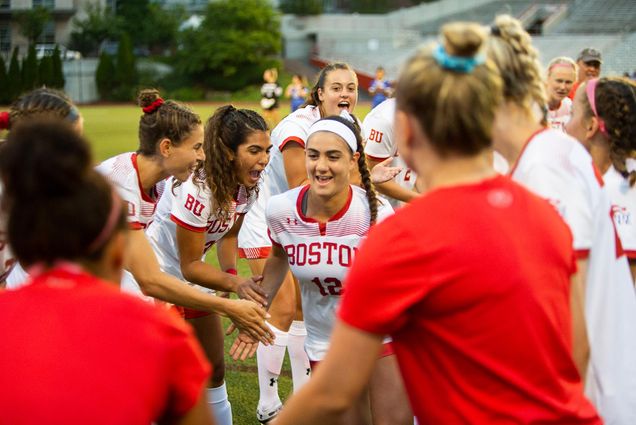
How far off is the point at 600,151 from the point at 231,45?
59.9 metres

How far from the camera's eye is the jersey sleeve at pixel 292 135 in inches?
253

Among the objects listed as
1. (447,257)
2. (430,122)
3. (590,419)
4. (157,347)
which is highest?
(430,122)

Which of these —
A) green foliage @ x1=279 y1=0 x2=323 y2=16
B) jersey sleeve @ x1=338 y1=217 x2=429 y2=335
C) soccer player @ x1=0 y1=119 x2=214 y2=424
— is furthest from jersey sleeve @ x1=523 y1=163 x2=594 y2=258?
green foliage @ x1=279 y1=0 x2=323 y2=16

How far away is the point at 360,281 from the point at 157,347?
1.73 ft

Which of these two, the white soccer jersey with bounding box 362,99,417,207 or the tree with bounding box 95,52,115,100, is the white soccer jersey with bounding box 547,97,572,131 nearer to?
the white soccer jersey with bounding box 362,99,417,207

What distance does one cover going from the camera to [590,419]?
2434mm

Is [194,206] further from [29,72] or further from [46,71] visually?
[46,71]

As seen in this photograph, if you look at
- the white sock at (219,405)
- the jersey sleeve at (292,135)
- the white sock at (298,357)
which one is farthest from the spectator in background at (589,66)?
→ the white sock at (219,405)

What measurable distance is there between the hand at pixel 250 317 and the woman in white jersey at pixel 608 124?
5.55ft

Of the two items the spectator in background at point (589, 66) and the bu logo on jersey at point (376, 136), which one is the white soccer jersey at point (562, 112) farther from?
the bu logo on jersey at point (376, 136)

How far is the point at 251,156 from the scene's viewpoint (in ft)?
17.5

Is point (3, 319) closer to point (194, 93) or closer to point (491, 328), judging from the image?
point (491, 328)

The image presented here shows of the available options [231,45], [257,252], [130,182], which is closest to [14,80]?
[231,45]

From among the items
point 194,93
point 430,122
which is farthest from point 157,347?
point 194,93
